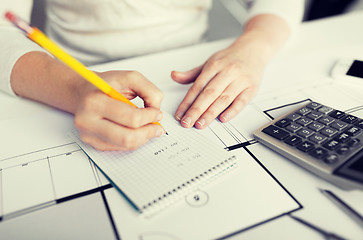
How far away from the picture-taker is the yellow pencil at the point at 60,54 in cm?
28

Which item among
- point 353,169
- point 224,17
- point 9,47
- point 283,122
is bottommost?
point 353,169

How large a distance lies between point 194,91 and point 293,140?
17cm

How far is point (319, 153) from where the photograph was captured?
35 centimetres

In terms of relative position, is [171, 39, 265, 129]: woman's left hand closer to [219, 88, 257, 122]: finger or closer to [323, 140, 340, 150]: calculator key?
[219, 88, 257, 122]: finger

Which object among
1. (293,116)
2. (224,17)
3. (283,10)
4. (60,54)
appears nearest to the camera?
(60,54)

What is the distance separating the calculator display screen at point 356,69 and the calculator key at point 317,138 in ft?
0.73

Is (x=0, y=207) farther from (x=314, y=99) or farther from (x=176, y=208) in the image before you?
(x=314, y=99)

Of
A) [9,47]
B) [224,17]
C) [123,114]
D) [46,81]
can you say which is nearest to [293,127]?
[123,114]

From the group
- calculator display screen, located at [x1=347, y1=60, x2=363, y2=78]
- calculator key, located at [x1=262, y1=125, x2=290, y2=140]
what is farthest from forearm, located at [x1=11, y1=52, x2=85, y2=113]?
calculator display screen, located at [x1=347, y1=60, x2=363, y2=78]

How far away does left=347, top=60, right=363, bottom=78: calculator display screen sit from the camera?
1.72 ft

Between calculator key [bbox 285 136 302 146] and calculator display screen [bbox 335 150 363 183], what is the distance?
59 mm

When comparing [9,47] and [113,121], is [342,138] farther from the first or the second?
[9,47]

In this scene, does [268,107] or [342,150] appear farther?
[268,107]

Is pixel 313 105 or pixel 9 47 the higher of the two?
pixel 9 47
